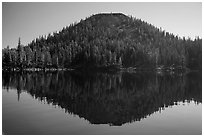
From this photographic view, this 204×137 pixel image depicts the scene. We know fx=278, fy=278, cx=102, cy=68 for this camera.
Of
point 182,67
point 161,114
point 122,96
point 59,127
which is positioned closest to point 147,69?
point 182,67

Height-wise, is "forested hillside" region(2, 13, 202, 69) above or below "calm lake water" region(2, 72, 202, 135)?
above

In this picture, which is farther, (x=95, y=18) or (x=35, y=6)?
(x=95, y=18)

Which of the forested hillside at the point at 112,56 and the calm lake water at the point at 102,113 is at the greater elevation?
the forested hillside at the point at 112,56

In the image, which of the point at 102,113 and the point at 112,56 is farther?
the point at 112,56

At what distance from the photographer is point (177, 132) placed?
9906 mm

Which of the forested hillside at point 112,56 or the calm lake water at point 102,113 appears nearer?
the calm lake water at point 102,113

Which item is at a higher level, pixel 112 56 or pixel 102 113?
pixel 112 56

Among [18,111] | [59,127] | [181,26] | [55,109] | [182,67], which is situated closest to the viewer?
[59,127]

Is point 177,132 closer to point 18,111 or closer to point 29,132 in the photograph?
point 29,132

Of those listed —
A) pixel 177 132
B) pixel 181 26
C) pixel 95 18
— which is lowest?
pixel 177 132

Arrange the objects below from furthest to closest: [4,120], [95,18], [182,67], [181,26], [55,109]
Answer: [95,18] < [182,67] < [181,26] < [55,109] < [4,120]

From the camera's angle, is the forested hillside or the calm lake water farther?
the forested hillside

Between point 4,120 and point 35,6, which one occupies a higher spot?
point 35,6

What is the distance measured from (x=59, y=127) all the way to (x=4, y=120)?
8.18ft
